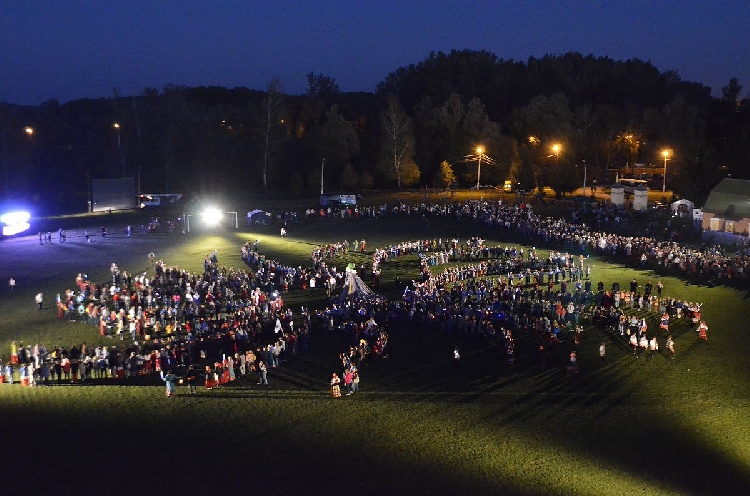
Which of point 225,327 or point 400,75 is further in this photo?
point 400,75

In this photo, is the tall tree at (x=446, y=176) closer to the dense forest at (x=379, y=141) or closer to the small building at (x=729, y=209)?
the dense forest at (x=379, y=141)

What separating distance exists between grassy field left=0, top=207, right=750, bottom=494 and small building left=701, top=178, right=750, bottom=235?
57.0 feet

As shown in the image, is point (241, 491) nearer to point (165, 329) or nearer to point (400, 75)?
point (165, 329)

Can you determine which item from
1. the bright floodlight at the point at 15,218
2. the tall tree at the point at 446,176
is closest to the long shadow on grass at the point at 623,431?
the bright floodlight at the point at 15,218

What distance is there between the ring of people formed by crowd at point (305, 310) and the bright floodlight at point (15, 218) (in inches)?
599

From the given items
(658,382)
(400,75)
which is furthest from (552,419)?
(400,75)

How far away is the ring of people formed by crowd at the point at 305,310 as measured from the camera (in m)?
18.3

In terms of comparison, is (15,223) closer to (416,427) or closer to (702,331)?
(416,427)

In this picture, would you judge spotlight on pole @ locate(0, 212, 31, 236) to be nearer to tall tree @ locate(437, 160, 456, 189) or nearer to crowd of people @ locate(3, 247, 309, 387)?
crowd of people @ locate(3, 247, 309, 387)

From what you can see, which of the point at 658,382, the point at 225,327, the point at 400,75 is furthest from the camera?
the point at 400,75

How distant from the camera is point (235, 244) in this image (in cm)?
3719

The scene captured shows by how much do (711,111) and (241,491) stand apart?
221ft

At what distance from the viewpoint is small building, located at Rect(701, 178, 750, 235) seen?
3659 cm

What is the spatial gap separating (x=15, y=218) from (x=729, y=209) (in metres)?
42.3
